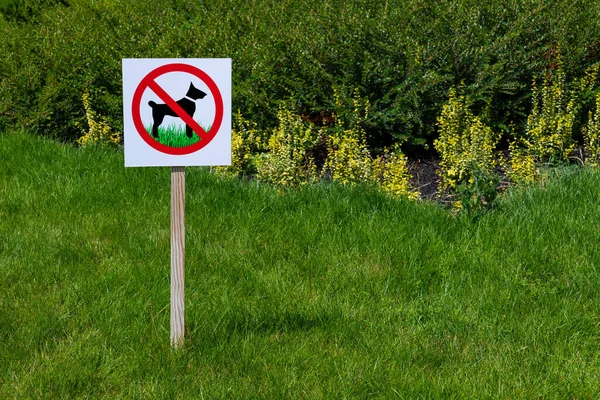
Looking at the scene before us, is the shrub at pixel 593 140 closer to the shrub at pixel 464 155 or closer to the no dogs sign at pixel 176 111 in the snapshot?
the shrub at pixel 464 155

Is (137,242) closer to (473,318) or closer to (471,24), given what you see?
(473,318)

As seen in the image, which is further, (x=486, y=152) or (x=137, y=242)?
(x=486, y=152)

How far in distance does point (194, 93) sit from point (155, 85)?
0.16 m

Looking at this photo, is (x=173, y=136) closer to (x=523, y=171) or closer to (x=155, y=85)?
(x=155, y=85)

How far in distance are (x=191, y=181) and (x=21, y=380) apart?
2.60m

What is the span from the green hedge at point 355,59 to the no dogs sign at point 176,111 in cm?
323

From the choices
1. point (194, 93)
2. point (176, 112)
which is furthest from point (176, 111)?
point (194, 93)

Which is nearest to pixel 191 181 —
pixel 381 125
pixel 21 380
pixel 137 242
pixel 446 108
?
pixel 137 242

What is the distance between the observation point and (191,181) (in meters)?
5.41

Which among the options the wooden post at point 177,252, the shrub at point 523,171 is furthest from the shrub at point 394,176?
the wooden post at point 177,252

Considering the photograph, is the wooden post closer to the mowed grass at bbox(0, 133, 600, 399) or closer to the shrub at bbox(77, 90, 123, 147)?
the mowed grass at bbox(0, 133, 600, 399)

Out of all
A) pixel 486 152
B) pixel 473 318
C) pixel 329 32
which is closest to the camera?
pixel 473 318

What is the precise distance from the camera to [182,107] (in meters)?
2.97

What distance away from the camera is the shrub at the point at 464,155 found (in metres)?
4.77
